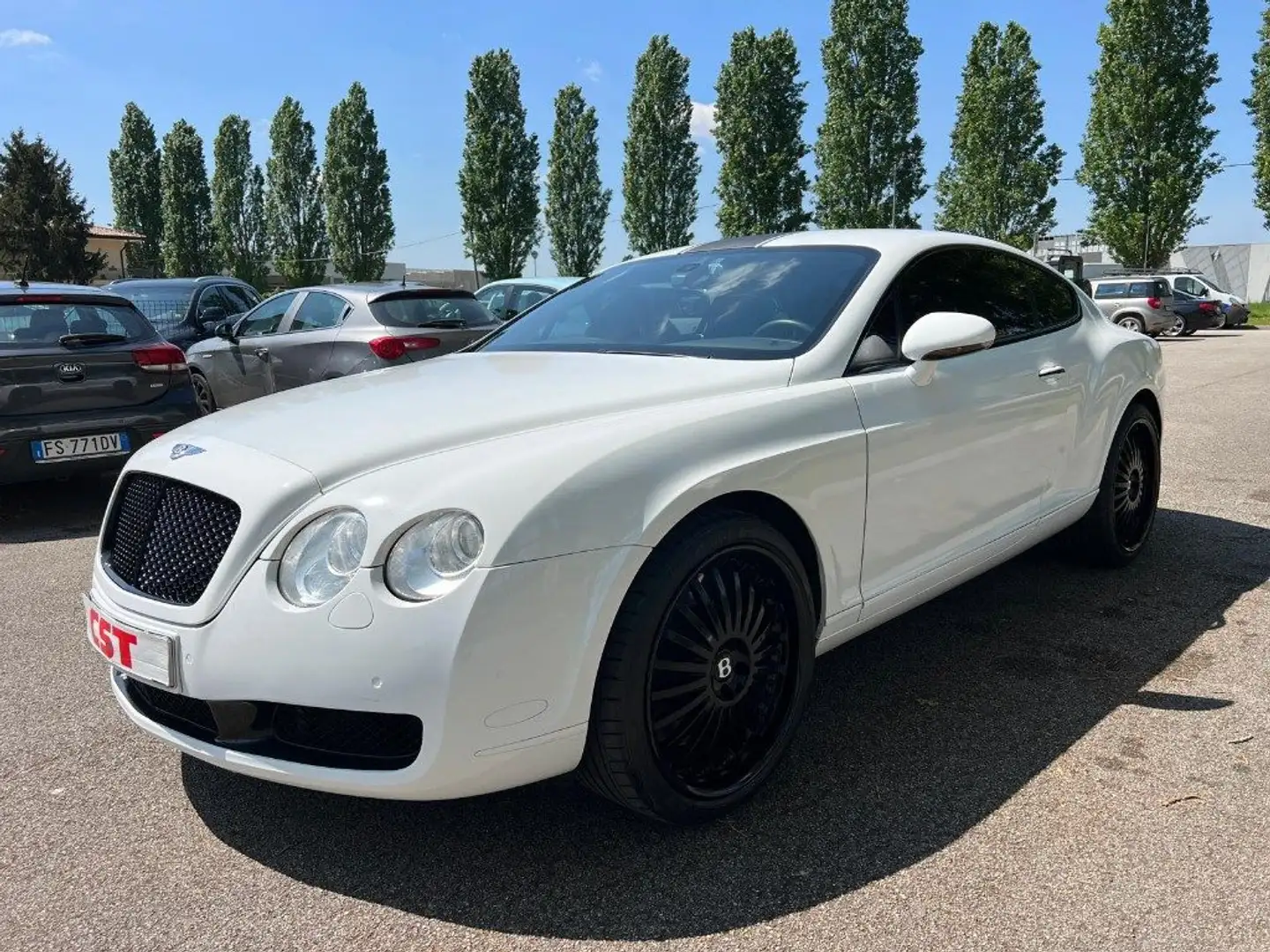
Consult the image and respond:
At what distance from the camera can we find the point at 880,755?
281 cm

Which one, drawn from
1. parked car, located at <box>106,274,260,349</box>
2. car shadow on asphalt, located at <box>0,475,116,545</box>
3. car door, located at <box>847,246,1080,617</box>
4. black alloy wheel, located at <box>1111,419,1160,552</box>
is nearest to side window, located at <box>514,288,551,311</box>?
parked car, located at <box>106,274,260,349</box>

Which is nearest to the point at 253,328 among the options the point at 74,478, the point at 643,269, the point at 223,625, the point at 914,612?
the point at 74,478

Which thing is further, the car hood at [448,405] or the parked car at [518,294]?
the parked car at [518,294]

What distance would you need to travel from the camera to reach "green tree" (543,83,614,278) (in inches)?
1681

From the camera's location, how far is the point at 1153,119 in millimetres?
34125

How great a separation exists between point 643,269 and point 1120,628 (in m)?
2.22

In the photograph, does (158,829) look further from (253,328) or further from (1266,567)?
(253,328)

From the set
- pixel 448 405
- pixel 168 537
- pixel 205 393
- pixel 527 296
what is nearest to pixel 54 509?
pixel 205 393

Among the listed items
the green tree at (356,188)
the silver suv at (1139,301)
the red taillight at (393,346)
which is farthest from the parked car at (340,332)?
the green tree at (356,188)

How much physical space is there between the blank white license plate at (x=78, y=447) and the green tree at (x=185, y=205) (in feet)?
163

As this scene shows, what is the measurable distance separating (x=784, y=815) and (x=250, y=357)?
7.64 metres

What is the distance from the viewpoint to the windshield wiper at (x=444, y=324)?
8016 millimetres

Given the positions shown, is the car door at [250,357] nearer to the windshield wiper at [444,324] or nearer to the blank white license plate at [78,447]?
the windshield wiper at [444,324]

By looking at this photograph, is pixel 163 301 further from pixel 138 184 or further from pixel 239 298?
pixel 138 184
